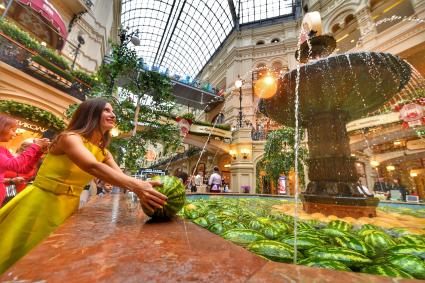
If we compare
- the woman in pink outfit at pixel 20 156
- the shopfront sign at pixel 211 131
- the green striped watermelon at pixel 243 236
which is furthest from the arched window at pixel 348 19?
the woman in pink outfit at pixel 20 156

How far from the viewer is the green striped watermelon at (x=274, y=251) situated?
890mm

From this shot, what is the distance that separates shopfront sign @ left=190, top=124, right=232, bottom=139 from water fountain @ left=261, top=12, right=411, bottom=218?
33.1ft

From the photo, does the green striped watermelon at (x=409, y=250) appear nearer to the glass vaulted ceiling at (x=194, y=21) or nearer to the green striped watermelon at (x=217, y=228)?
the green striped watermelon at (x=217, y=228)

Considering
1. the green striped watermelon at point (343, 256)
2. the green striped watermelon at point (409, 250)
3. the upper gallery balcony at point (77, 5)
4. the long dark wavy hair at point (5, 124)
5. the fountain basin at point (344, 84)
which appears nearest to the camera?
the green striped watermelon at point (343, 256)

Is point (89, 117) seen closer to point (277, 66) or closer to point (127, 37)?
point (127, 37)

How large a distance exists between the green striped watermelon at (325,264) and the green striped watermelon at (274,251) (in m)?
0.06

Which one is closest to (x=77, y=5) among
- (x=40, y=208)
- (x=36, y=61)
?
(x=36, y=61)

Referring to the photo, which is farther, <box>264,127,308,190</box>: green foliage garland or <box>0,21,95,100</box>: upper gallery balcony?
<box>264,127,308,190</box>: green foliage garland

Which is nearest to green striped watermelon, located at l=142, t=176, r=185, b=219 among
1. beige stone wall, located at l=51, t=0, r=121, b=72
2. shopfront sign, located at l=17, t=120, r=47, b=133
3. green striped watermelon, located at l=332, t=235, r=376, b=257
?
green striped watermelon, located at l=332, t=235, r=376, b=257

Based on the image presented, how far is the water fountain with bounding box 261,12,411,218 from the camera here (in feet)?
10.2

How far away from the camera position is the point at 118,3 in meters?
17.1

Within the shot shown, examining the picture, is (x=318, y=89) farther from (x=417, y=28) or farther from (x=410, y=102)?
(x=417, y=28)

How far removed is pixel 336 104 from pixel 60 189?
3980 millimetres

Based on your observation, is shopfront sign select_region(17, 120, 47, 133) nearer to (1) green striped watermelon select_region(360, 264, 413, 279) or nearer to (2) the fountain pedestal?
(2) the fountain pedestal
